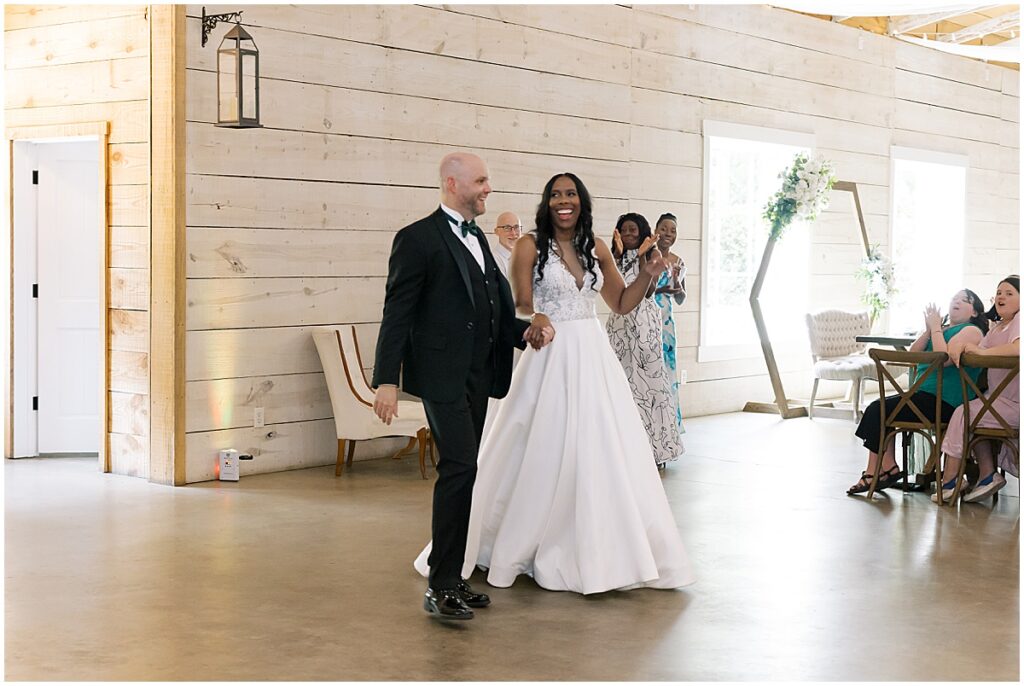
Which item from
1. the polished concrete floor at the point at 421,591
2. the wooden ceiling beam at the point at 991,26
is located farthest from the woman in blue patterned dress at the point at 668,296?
the wooden ceiling beam at the point at 991,26

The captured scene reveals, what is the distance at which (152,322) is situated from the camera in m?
7.03

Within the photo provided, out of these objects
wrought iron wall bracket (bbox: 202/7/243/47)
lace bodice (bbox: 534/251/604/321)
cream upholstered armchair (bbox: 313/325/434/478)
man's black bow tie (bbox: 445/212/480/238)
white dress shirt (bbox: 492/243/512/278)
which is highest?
wrought iron wall bracket (bbox: 202/7/243/47)

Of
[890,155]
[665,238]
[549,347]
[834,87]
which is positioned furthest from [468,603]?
[890,155]

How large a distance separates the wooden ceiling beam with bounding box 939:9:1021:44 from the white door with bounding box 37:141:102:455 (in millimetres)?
9052

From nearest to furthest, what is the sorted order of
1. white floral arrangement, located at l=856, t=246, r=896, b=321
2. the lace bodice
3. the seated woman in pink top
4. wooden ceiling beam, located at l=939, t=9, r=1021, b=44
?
the lace bodice → the seated woman in pink top → white floral arrangement, located at l=856, t=246, r=896, b=321 → wooden ceiling beam, located at l=939, t=9, r=1021, b=44

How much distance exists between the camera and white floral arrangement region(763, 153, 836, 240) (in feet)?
33.3

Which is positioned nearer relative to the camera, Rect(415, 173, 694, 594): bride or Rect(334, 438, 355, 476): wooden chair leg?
Rect(415, 173, 694, 594): bride

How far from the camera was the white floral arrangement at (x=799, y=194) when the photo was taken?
10164 mm

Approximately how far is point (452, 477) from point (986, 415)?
3.43m

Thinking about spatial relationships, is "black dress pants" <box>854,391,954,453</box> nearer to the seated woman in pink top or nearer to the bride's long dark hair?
the seated woman in pink top

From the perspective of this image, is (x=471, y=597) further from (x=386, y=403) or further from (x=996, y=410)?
(x=996, y=410)

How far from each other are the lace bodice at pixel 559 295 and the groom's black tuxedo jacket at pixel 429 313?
60 centimetres

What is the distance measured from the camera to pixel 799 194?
10.1 meters

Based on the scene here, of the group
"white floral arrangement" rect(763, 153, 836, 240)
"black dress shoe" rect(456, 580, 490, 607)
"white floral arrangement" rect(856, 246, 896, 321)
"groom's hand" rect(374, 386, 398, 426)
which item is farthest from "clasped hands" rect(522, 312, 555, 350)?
"white floral arrangement" rect(856, 246, 896, 321)
